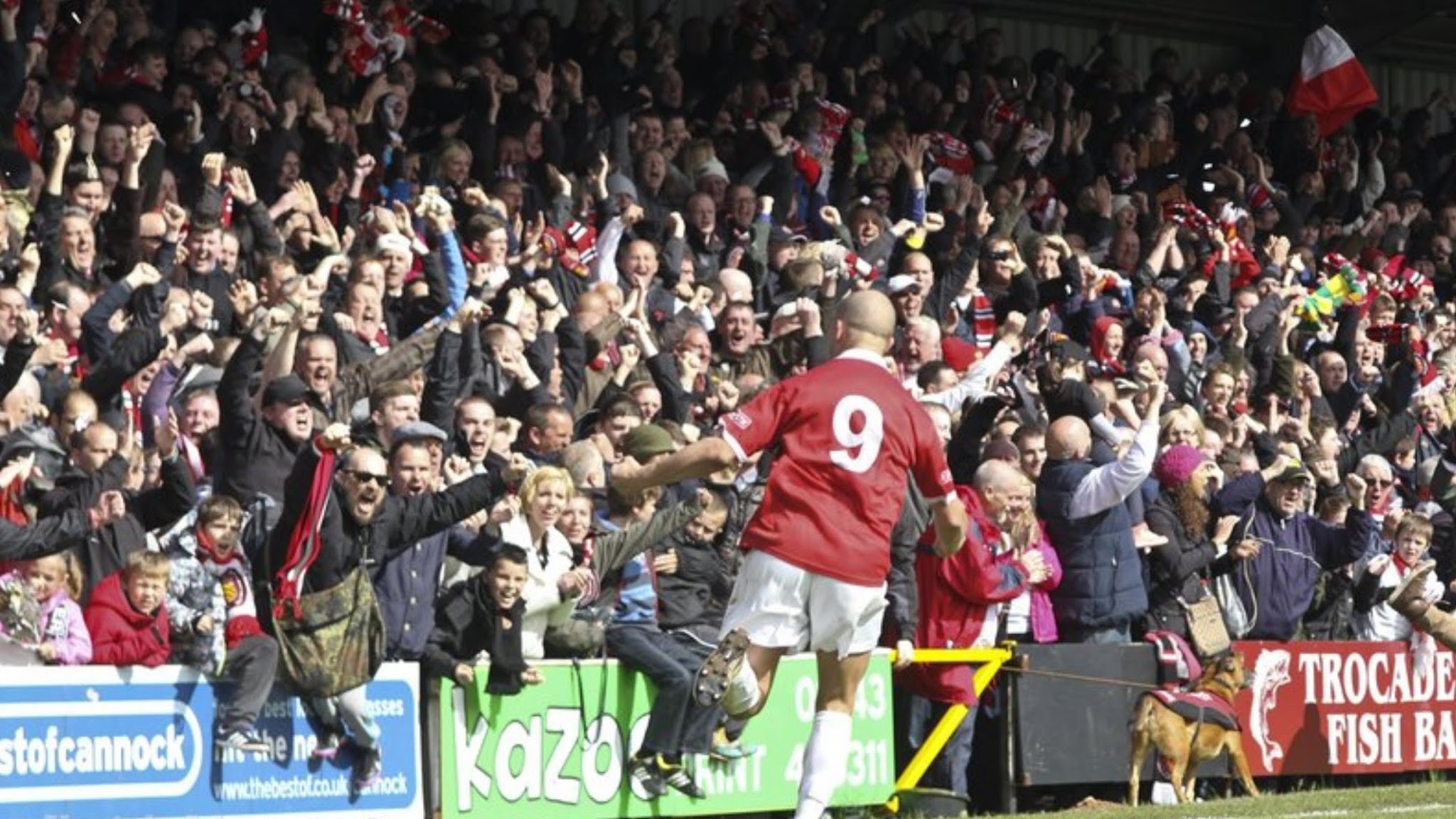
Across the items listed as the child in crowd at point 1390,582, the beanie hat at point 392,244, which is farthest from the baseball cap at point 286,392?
the child in crowd at point 1390,582

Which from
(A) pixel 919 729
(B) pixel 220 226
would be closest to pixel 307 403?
(B) pixel 220 226

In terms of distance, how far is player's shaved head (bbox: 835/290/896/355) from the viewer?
33.4 feet

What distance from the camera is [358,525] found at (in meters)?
11.3

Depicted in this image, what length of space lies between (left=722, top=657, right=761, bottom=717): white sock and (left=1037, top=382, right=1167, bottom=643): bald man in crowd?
165 inches

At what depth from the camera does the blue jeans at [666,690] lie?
1228 centimetres

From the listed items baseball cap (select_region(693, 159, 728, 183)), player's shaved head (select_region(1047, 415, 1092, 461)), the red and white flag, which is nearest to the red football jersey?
player's shaved head (select_region(1047, 415, 1092, 461))

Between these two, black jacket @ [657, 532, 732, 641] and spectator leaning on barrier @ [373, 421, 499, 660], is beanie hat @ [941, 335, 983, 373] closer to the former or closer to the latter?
black jacket @ [657, 532, 732, 641]

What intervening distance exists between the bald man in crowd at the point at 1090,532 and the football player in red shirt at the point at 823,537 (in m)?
3.88

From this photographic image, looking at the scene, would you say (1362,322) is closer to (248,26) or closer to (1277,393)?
(1277,393)

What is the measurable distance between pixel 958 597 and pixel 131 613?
4.27 metres

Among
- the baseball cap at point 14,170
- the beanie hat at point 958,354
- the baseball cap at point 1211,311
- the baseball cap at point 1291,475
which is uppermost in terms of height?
the baseball cap at point 14,170

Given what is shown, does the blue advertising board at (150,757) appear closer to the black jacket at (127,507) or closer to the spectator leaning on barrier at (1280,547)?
the black jacket at (127,507)

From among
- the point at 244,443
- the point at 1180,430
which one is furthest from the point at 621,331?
the point at 244,443

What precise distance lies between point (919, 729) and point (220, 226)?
440 cm
